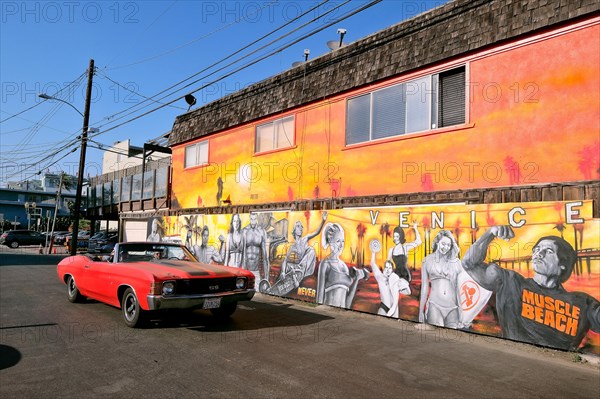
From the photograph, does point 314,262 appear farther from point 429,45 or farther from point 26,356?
point 26,356

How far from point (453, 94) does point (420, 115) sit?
0.76m

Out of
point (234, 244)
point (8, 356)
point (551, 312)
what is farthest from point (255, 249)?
point (551, 312)

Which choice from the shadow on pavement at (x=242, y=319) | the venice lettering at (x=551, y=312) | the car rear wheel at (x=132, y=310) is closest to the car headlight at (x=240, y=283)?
the shadow on pavement at (x=242, y=319)

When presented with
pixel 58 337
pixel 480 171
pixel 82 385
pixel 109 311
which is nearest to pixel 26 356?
pixel 58 337

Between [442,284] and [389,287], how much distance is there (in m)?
1.16

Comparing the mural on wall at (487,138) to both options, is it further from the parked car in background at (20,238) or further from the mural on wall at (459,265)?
the parked car in background at (20,238)

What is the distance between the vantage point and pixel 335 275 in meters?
9.70

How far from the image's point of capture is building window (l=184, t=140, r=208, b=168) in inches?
625

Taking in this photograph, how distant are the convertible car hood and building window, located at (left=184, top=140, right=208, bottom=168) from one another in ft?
27.7

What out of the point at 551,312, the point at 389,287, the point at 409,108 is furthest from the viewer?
the point at 409,108

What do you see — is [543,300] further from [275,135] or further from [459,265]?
[275,135]

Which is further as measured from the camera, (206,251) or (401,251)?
(206,251)

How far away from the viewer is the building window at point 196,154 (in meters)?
15.9

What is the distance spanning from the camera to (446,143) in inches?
341
